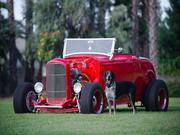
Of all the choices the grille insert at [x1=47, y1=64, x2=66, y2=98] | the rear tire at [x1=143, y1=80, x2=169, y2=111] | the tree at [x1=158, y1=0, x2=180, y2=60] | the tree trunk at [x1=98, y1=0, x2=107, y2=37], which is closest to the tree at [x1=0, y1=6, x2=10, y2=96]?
the tree trunk at [x1=98, y1=0, x2=107, y2=37]

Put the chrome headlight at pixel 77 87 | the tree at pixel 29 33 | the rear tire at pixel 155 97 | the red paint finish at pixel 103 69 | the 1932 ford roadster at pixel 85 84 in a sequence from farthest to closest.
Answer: the tree at pixel 29 33 < the rear tire at pixel 155 97 < the red paint finish at pixel 103 69 < the 1932 ford roadster at pixel 85 84 < the chrome headlight at pixel 77 87

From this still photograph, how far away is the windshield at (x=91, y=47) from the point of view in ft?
66.6

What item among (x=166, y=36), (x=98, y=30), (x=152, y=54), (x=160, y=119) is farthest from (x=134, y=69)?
(x=166, y=36)

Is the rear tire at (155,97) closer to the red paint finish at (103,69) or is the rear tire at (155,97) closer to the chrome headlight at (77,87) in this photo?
the red paint finish at (103,69)

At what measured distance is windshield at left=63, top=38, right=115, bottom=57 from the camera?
20.3m

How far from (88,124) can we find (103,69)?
4.32 meters

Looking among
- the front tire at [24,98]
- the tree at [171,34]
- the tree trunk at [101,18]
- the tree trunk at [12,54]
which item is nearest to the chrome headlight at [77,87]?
the front tire at [24,98]

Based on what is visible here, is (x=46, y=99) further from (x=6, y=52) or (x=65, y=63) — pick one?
(x=6, y=52)

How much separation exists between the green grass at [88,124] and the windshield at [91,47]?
308cm

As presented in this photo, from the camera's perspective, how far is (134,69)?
20500 mm

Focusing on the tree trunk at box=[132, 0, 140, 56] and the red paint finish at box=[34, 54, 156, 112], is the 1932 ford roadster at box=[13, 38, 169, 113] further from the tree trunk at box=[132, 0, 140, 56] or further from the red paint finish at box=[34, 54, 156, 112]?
the tree trunk at box=[132, 0, 140, 56]

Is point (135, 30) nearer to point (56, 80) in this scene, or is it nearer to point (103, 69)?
point (103, 69)

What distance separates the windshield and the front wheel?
1909 mm

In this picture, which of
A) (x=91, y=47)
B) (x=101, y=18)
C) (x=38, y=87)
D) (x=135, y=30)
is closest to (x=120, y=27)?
(x=101, y=18)
